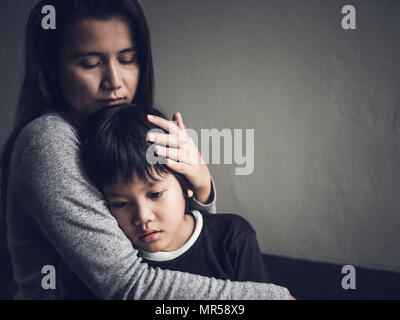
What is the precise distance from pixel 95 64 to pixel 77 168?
21 centimetres

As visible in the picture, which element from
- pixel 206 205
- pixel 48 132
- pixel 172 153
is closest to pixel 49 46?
pixel 48 132

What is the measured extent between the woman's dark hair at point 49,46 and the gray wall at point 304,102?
13.4 inches

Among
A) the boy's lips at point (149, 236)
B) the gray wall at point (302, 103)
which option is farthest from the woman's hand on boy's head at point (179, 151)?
the gray wall at point (302, 103)

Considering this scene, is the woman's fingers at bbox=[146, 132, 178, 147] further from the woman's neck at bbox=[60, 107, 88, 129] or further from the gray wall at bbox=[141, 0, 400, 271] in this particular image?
the gray wall at bbox=[141, 0, 400, 271]

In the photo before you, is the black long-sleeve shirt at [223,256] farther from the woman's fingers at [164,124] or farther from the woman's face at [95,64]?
the woman's face at [95,64]

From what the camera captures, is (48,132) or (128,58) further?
(128,58)

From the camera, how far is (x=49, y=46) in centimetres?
67

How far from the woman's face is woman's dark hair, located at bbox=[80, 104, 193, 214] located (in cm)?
6

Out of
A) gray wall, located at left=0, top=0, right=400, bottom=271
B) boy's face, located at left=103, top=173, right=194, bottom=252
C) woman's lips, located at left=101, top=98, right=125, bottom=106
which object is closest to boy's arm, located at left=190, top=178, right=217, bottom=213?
boy's face, located at left=103, top=173, right=194, bottom=252

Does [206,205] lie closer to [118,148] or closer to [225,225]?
[225,225]

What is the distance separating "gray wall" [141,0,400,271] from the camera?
1.03 m

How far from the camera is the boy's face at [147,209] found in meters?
0.57

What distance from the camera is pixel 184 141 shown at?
626 millimetres

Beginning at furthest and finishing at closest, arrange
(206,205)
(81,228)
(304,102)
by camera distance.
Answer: (304,102) → (206,205) → (81,228)
